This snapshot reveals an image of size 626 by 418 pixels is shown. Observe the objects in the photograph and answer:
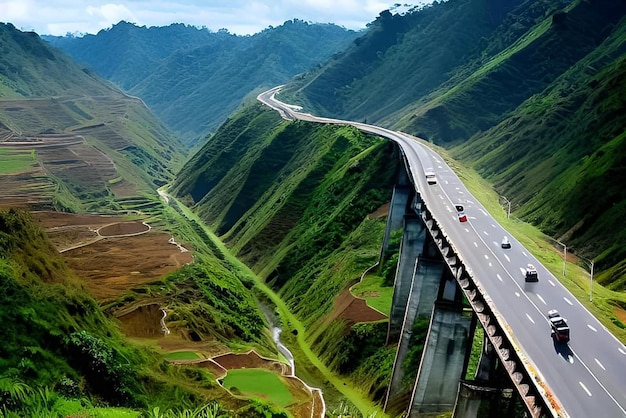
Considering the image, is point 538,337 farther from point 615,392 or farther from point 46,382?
point 46,382

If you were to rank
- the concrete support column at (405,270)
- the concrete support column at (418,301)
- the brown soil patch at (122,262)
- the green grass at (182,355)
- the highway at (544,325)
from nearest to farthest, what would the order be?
the highway at (544,325) → the concrete support column at (418,301) → the green grass at (182,355) → the concrete support column at (405,270) → the brown soil patch at (122,262)

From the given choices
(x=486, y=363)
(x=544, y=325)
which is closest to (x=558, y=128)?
(x=544, y=325)

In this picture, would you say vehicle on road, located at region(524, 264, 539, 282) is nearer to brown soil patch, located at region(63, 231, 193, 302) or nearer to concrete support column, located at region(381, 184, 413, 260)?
concrete support column, located at region(381, 184, 413, 260)

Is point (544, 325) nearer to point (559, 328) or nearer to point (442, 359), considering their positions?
point (559, 328)

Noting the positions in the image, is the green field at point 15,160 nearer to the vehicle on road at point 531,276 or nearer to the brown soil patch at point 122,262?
the brown soil patch at point 122,262

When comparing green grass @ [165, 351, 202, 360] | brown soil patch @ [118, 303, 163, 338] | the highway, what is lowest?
brown soil patch @ [118, 303, 163, 338]

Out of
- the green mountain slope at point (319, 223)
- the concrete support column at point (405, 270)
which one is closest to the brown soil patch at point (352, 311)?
the green mountain slope at point (319, 223)

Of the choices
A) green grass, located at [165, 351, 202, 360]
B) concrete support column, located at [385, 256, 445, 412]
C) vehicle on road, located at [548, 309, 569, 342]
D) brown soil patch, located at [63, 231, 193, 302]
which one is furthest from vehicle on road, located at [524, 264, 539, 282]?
brown soil patch, located at [63, 231, 193, 302]
